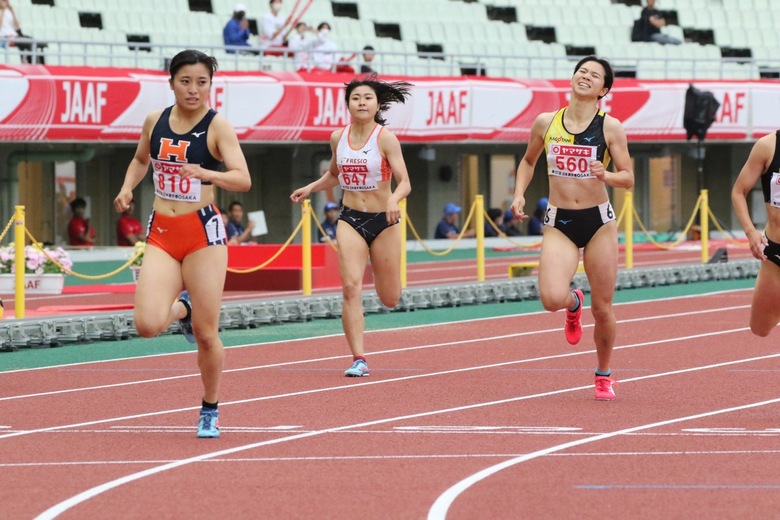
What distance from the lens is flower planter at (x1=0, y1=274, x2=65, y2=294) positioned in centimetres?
2062

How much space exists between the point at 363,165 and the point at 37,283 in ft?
29.8

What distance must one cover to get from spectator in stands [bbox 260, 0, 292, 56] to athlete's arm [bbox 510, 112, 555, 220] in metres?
20.2

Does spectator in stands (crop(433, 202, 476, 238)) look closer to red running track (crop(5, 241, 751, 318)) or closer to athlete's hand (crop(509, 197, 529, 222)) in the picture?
red running track (crop(5, 241, 751, 318))

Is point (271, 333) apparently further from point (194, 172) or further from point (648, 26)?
point (648, 26)

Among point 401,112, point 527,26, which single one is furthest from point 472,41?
point 401,112

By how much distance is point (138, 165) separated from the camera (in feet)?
31.4

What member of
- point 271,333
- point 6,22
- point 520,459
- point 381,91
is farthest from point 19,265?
point 6,22

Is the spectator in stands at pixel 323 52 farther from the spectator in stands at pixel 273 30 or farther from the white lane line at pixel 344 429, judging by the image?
the white lane line at pixel 344 429

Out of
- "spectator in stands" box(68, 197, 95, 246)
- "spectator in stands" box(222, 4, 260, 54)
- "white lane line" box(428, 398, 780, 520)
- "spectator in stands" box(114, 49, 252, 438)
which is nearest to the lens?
"white lane line" box(428, 398, 780, 520)

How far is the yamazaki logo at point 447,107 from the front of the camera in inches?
1284

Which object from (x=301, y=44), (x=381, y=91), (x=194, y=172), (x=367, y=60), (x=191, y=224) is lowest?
(x=191, y=224)

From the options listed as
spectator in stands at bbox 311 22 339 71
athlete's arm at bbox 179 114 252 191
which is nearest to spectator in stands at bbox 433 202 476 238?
spectator in stands at bbox 311 22 339 71

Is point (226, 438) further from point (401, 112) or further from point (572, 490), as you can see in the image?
point (401, 112)

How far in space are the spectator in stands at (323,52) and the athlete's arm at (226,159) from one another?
73.9 ft
